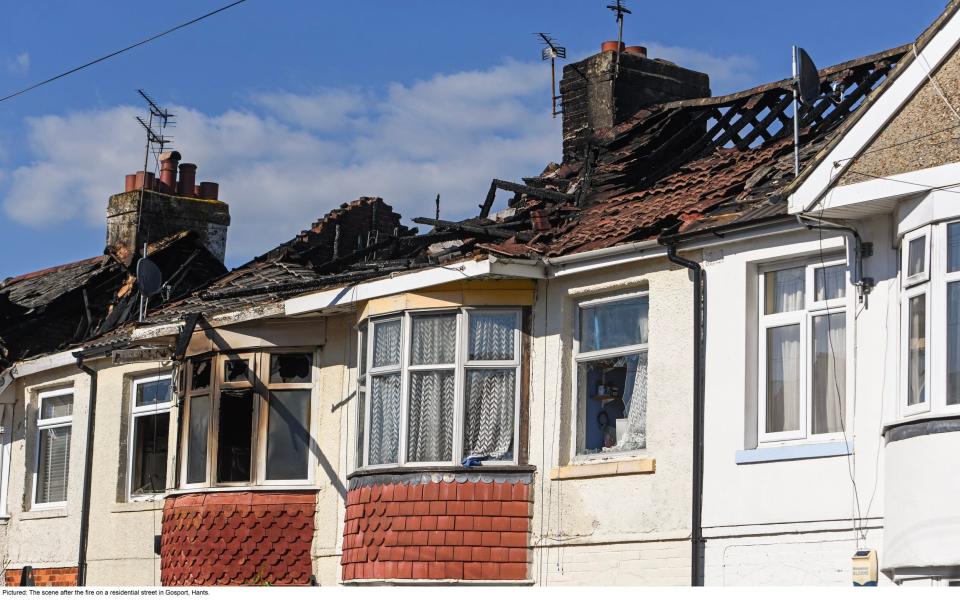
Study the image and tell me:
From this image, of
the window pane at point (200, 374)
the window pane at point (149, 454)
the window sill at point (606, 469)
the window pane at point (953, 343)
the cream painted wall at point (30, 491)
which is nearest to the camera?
the window pane at point (953, 343)

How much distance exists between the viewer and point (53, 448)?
2483 centimetres

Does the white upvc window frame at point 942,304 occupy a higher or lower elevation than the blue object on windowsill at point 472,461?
higher

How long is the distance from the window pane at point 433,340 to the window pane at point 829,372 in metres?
4.28

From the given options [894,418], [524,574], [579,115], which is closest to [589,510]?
[524,574]

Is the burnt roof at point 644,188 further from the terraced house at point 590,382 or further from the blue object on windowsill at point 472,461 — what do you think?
the blue object on windowsill at point 472,461

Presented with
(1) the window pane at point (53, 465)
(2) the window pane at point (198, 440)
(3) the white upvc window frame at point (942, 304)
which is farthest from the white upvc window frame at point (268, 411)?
(3) the white upvc window frame at point (942, 304)

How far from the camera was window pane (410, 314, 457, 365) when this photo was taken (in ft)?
58.1

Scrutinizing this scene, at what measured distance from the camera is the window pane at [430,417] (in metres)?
17.6

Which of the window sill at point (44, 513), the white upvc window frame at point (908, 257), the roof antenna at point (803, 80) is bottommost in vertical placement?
the window sill at point (44, 513)

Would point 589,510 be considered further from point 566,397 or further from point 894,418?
point 894,418

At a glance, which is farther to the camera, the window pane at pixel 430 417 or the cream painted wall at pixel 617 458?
the window pane at pixel 430 417

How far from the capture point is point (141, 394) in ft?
76.0

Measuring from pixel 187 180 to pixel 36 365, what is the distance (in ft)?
15.7

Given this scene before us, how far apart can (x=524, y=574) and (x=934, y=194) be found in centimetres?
610
